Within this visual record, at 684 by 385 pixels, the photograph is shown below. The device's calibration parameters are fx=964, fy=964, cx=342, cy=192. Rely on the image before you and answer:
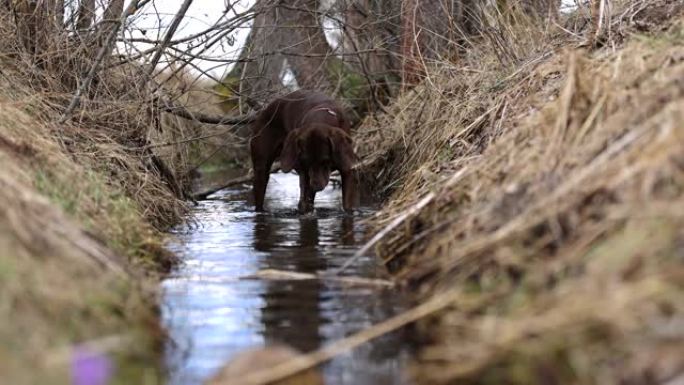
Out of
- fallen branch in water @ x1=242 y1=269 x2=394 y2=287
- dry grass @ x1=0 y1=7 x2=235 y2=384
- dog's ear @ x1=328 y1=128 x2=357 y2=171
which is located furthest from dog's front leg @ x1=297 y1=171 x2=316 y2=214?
fallen branch in water @ x1=242 y1=269 x2=394 y2=287

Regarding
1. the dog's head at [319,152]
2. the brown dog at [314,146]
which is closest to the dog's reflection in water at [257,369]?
the brown dog at [314,146]

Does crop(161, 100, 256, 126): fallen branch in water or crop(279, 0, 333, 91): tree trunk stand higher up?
crop(279, 0, 333, 91): tree trunk

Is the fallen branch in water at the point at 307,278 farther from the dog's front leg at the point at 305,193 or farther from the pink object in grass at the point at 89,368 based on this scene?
the dog's front leg at the point at 305,193

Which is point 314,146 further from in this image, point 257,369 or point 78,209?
point 257,369

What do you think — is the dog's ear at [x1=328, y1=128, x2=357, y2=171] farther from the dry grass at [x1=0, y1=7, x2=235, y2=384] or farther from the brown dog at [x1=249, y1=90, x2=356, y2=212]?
the dry grass at [x1=0, y1=7, x2=235, y2=384]

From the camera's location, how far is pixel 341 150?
9.09 metres

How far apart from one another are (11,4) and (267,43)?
2.75 meters

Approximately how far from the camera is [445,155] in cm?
775

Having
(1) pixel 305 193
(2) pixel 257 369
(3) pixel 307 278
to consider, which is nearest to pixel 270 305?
(3) pixel 307 278

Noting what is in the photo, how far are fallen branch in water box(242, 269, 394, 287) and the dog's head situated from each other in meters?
4.06

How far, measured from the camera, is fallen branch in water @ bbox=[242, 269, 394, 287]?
14.7ft

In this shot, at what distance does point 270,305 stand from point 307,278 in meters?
0.55

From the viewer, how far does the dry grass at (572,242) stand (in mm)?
2723

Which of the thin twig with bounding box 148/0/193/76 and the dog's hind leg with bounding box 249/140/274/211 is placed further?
the dog's hind leg with bounding box 249/140/274/211
